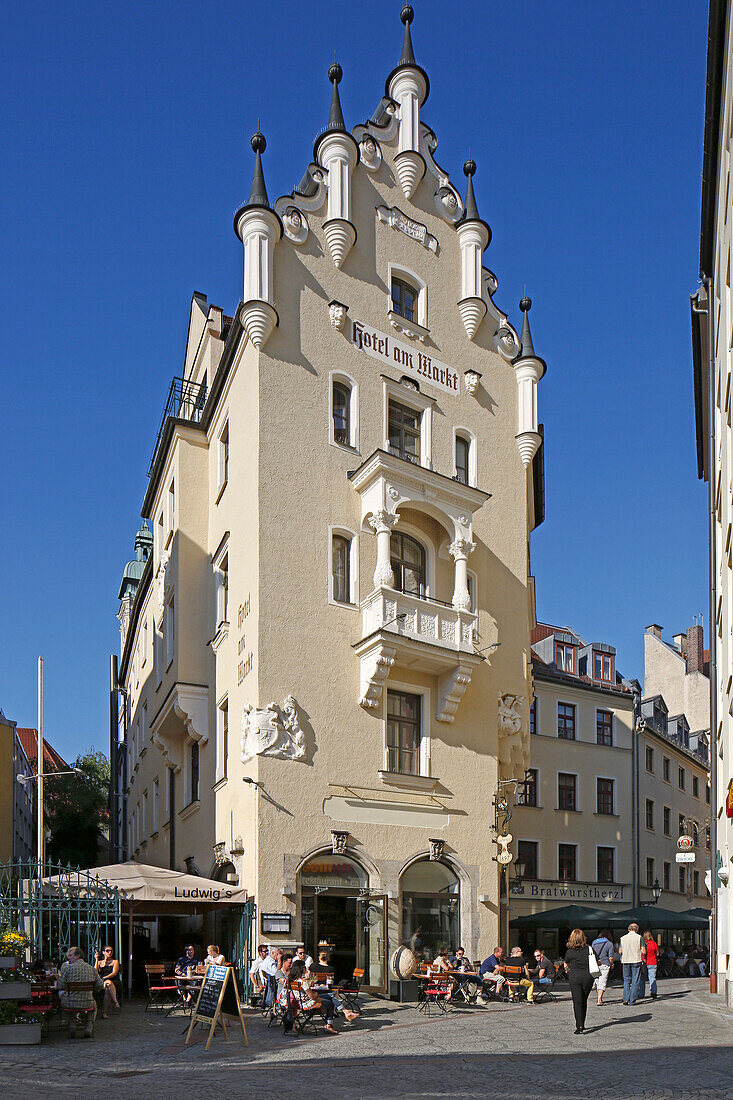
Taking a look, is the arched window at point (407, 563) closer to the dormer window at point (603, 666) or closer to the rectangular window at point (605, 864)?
the rectangular window at point (605, 864)

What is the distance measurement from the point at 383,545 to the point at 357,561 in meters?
0.79

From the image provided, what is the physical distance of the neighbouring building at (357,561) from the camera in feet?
78.9

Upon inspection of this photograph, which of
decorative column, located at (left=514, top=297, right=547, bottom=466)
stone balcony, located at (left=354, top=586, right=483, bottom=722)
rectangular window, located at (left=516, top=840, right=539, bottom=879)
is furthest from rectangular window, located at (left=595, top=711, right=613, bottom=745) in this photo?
stone balcony, located at (left=354, top=586, right=483, bottom=722)

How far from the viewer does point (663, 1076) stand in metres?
12.8

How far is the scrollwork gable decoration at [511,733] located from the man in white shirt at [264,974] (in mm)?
9613

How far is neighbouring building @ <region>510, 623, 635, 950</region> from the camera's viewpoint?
44.8m

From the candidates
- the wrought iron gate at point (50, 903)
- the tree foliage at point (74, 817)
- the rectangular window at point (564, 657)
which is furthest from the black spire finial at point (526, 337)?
the tree foliage at point (74, 817)

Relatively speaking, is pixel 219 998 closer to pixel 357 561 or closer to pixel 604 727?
pixel 357 561

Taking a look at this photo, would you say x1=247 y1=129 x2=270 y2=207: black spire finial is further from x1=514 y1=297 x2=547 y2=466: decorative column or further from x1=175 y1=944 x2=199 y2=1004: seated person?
x1=175 y1=944 x2=199 y2=1004: seated person

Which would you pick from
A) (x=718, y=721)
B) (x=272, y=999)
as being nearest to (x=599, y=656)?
(x=718, y=721)

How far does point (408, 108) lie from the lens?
3066 centimetres

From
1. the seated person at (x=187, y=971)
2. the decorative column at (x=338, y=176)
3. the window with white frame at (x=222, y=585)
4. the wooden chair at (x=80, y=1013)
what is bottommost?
the seated person at (x=187, y=971)

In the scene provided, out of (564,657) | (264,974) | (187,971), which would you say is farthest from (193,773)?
(564,657)

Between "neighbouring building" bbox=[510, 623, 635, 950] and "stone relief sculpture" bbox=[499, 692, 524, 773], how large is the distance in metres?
14.7
